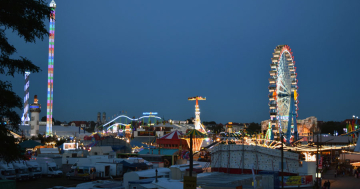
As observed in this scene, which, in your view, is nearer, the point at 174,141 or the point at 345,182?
the point at 345,182

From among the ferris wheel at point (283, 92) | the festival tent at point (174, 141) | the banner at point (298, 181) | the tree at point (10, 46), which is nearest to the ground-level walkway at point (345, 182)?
the banner at point (298, 181)

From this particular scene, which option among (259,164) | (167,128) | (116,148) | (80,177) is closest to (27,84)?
(167,128)

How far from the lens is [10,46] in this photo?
7984 mm

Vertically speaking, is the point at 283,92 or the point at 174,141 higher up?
the point at 283,92

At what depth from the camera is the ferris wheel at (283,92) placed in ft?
151

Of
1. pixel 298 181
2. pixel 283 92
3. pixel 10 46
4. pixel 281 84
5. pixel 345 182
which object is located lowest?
pixel 345 182

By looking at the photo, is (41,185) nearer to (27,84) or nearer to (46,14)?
(46,14)

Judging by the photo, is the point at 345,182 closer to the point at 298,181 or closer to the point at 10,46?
the point at 298,181

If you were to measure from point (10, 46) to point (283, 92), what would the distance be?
43099mm

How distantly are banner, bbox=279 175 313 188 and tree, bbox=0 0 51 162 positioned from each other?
21.8 metres

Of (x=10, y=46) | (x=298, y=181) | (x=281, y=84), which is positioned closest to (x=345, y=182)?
(x=298, y=181)

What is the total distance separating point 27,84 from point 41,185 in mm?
57948

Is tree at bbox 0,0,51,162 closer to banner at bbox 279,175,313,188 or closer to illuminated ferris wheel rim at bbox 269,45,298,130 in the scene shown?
banner at bbox 279,175,313,188

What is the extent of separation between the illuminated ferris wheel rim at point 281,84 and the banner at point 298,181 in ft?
61.3
